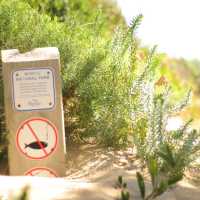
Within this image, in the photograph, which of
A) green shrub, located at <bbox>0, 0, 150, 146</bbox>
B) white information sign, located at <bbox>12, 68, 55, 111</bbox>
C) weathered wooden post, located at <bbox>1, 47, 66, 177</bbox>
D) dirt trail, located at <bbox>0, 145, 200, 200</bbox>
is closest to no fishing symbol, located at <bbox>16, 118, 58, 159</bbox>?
weathered wooden post, located at <bbox>1, 47, 66, 177</bbox>

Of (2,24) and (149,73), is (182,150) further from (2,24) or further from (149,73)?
(2,24)

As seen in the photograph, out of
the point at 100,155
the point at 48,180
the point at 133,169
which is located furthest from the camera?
the point at 100,155

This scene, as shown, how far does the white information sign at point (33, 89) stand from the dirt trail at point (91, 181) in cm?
52

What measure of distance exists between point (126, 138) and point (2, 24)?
1272 millimetres

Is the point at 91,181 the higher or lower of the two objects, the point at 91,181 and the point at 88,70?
the lower

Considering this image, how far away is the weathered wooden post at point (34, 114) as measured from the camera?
180 inches

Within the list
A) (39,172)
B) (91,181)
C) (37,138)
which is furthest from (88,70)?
(91,181)

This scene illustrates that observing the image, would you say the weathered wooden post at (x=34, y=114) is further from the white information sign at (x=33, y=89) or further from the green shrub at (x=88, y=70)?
the green shrub at (x=88, y=70)

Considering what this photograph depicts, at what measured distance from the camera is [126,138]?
4.98 metres

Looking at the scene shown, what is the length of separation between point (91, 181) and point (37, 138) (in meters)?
0.58

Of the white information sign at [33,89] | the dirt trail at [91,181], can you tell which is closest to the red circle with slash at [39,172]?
the dirt trail at [91,181]

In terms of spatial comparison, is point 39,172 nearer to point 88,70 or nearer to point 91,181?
point 91,181

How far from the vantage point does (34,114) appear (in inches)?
181

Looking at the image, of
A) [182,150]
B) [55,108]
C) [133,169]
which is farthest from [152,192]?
[55,108]
